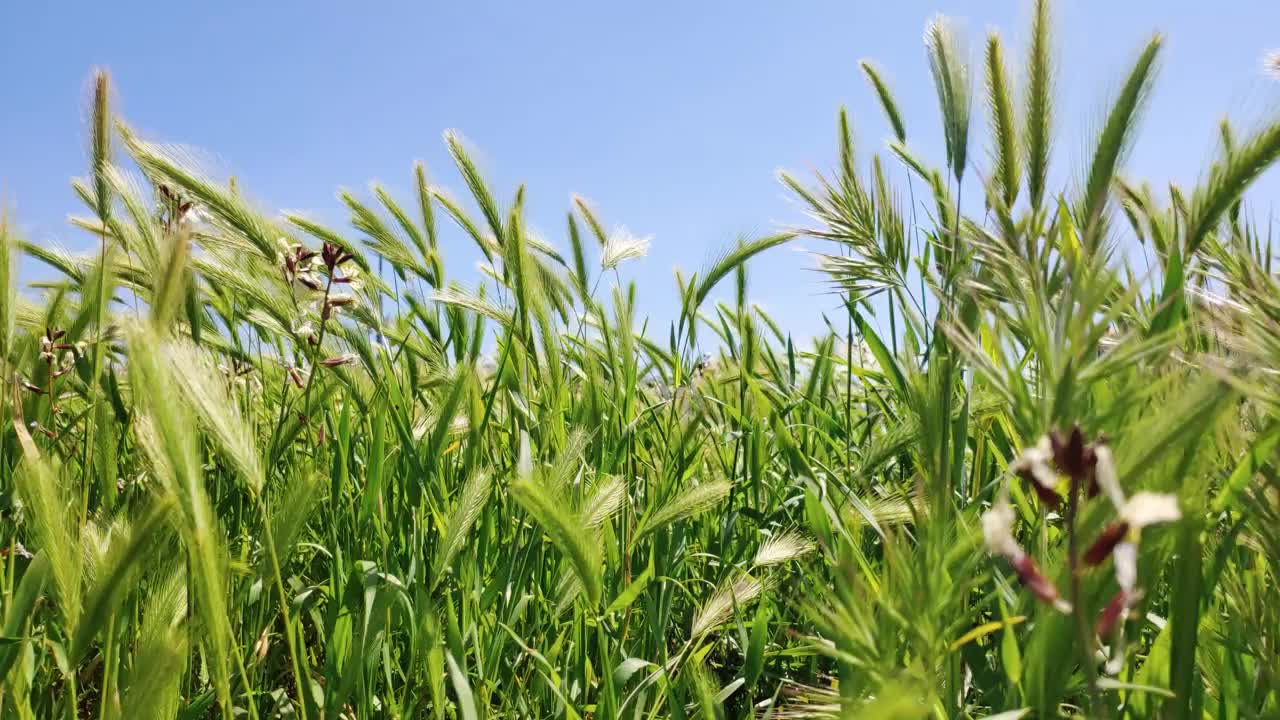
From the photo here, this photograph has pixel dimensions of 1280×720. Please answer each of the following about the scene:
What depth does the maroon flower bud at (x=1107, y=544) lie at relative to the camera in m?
0.45

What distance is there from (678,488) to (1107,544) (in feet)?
3.73

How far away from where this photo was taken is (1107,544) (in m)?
0.45

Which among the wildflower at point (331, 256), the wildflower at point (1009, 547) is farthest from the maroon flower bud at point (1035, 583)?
the wildflower at point (331, 256)

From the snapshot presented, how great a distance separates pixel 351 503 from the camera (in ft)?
4.75

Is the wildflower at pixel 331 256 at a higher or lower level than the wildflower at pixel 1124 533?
higher

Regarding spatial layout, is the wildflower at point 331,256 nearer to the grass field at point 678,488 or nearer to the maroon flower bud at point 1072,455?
the grass field at point 678,488

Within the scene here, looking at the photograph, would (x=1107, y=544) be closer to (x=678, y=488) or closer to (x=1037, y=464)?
(x=1037, y=464)

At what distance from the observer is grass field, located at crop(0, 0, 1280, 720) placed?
642 mm

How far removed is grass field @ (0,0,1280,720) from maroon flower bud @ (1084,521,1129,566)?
1cm

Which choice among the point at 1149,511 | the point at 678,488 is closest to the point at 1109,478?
the point at 1149,511

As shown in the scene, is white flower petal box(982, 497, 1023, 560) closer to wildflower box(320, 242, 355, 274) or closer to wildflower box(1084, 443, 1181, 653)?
wildflower box(1084, 443, 1181, 653)

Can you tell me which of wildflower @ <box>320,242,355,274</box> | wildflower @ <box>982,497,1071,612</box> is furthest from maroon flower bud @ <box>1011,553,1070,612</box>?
wildflower @ <box>320,242,355,274</box>

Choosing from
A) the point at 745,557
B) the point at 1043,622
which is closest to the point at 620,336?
the point at 745,557

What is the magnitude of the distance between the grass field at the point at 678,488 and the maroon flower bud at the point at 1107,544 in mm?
13
